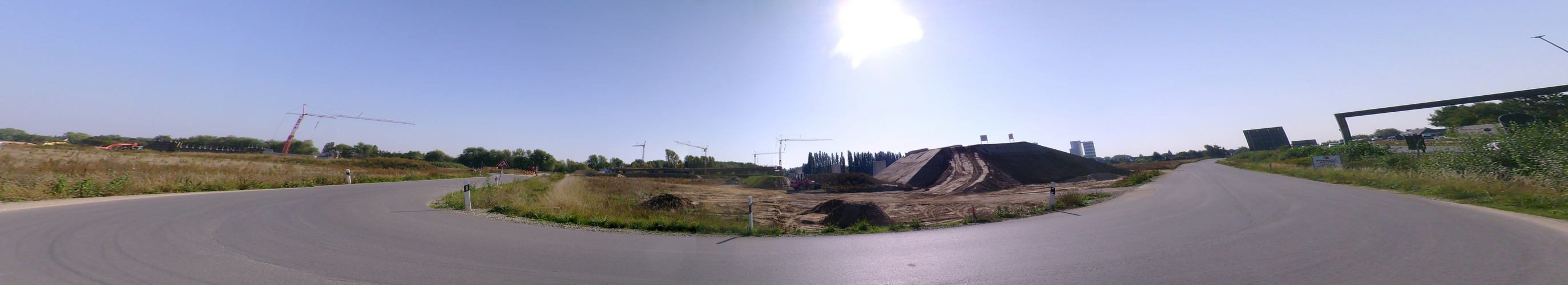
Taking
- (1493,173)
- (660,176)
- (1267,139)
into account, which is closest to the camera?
(1493,173)

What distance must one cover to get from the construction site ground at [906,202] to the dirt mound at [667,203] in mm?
865

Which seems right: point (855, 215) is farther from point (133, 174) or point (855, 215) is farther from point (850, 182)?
point (133, 174)

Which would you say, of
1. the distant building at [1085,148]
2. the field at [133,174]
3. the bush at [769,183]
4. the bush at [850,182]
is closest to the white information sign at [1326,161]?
the bush at [850,182]

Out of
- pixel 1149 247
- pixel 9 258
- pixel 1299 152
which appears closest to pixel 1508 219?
pixel 1149 247

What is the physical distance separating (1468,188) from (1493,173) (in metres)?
5.98

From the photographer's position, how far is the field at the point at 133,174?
13688 millimetres

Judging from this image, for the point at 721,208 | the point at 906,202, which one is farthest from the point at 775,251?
the point at 906,202

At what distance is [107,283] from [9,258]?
9.20ft

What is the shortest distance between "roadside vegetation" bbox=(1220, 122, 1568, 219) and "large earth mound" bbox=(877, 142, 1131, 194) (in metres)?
12.8

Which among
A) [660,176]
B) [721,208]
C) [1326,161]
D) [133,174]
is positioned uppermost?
[133,174]

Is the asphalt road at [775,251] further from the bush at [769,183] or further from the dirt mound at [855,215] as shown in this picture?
the bush at [769,183]

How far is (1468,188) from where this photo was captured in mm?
13586

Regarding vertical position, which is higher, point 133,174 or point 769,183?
point 133,174

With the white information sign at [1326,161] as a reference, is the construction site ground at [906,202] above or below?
below
